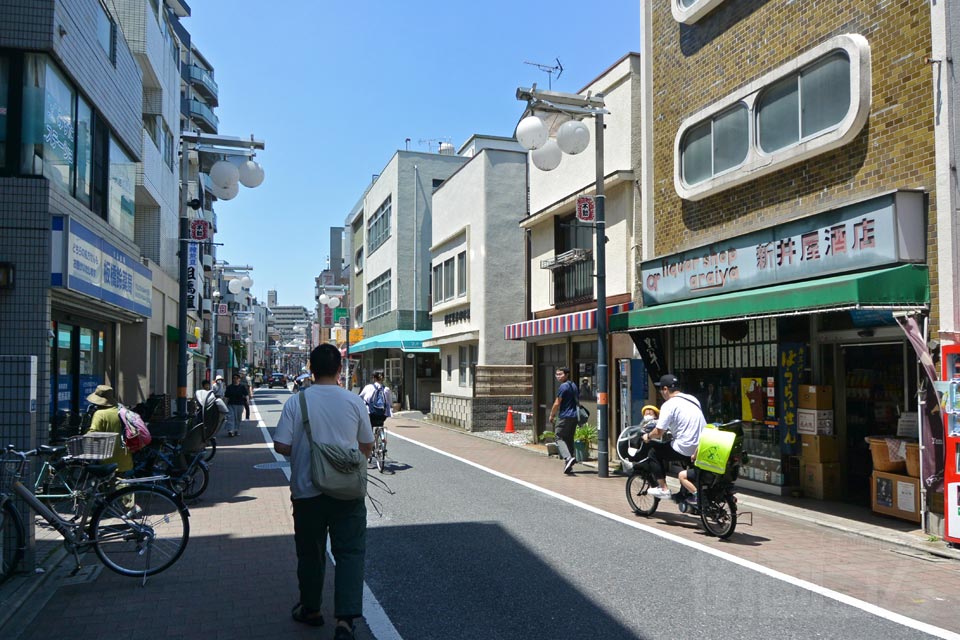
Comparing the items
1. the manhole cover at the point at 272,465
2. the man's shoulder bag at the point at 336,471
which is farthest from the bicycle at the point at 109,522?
the manhole cover at the point at 272,465

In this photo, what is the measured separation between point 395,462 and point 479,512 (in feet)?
18.6

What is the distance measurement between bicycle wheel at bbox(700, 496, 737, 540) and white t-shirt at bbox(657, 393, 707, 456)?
0.66m

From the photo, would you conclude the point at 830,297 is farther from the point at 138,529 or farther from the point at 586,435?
the point at 138,529

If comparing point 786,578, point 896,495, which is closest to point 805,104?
point 896,495

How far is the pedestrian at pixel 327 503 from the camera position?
4.86m

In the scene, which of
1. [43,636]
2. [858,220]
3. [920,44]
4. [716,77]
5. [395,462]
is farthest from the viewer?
[395,462]

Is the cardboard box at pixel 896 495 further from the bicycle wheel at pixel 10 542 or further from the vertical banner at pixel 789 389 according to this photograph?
the bicycle wheel at pixel 10 542

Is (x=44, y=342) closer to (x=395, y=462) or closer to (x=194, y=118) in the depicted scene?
(x=395, y=462)

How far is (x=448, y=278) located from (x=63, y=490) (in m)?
22.3

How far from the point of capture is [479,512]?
9734 millimetres

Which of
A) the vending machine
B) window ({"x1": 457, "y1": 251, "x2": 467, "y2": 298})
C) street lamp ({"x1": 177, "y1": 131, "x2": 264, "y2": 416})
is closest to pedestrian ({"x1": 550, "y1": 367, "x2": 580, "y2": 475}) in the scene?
street lamp ({"x1": 177, "y1": 131, "x2": 264, "y2": 416})

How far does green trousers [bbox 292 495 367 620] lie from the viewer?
15.9ft

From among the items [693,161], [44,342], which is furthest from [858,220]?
[44,342]

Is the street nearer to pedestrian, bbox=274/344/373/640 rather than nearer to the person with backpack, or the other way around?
pedestrian, bbox=274/344/373/640
